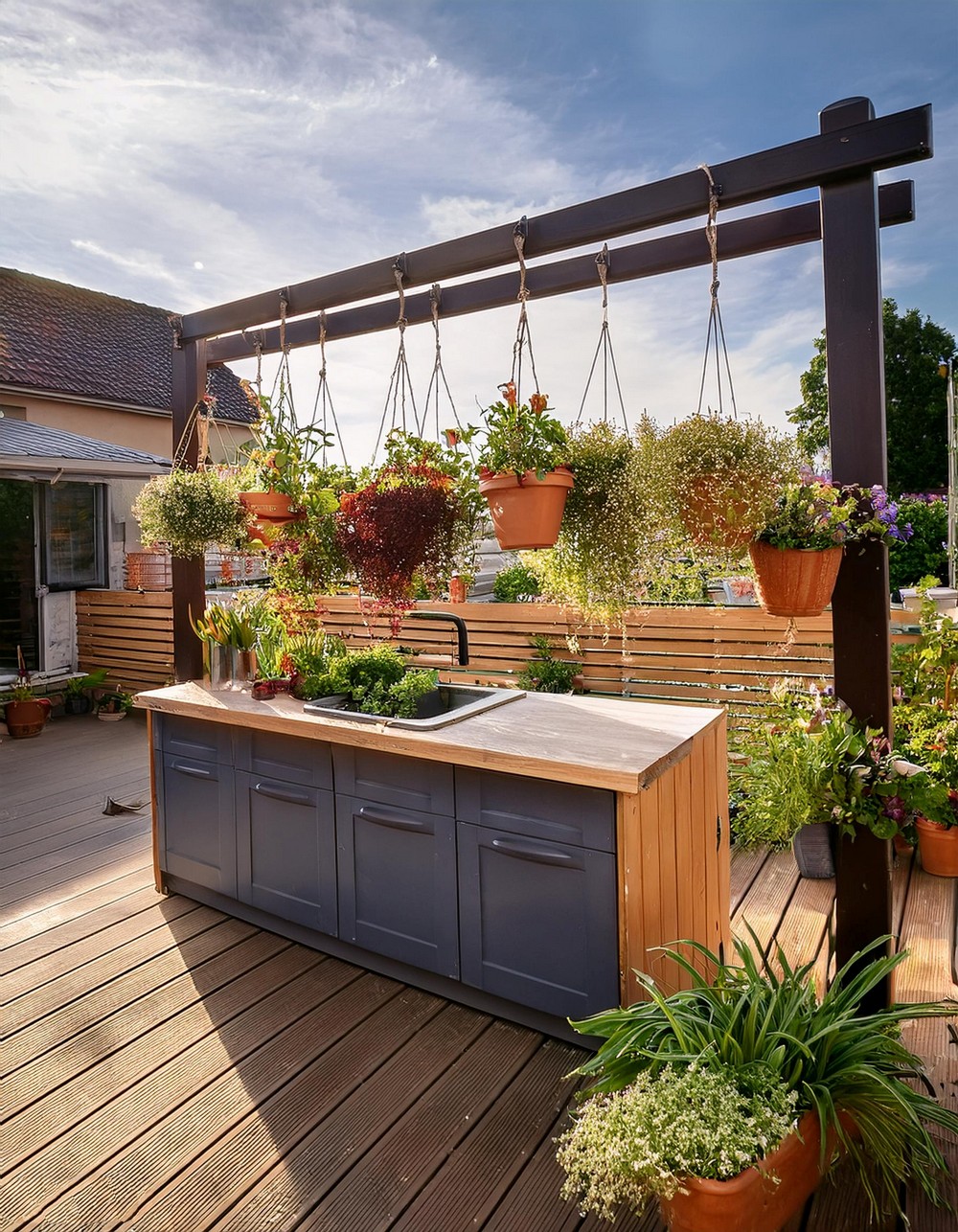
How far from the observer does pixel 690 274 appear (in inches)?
100.0

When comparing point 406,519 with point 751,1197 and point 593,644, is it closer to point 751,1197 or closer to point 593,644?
point 751,1197

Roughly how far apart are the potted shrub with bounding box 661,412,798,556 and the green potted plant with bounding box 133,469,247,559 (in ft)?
6.13

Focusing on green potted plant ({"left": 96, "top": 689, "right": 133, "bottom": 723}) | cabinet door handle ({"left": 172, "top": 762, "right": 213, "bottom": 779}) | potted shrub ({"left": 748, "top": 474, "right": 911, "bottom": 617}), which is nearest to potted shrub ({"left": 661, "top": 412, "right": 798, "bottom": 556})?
potted shrub ({"left": 748, "top": 474, "right": 911, "bottom": 617})

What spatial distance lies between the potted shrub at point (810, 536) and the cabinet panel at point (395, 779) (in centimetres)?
112

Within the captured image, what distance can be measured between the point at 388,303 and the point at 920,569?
9765 mm

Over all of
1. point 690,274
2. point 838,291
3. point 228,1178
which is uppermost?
point 690,274

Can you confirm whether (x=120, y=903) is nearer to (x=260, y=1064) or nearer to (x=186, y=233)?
(x=260, y=1064)

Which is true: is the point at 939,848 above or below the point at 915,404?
below

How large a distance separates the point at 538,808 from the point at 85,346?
10283mm

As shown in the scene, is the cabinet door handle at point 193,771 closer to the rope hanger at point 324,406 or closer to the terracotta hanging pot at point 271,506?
the terracotta hanging pot at point 271,506


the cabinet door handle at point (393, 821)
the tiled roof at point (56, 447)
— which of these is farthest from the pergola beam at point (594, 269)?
the tiled roof at point (56, 447)

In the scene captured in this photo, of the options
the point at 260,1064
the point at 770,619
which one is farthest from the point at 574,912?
the point at 770,619

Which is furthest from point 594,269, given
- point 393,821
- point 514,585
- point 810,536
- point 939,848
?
point 514,585

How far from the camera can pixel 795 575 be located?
77.7 inches
